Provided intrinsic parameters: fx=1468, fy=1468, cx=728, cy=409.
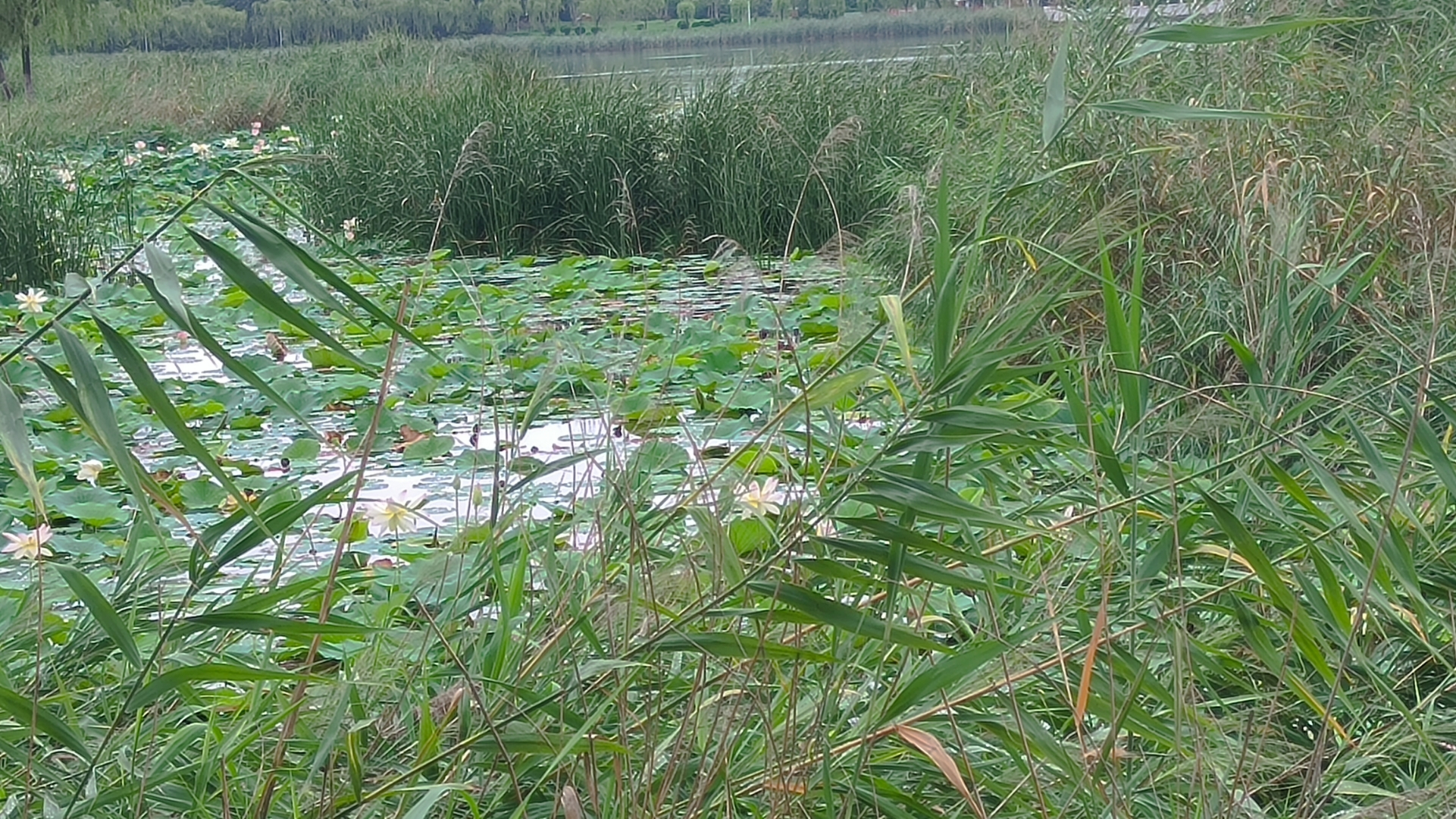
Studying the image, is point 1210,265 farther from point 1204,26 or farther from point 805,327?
point 1204,26

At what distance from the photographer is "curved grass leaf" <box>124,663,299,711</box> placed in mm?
1289

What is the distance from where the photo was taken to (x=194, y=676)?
1.30 meters

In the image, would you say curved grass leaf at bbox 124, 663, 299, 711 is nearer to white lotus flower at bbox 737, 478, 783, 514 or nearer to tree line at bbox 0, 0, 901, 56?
white lotus flower at bbox 737, 478, 783, 514

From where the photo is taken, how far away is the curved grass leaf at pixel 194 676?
4.23ft

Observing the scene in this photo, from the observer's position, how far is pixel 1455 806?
1490mm

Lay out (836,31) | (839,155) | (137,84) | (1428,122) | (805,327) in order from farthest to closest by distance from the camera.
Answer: (836,31) < (137,84) < (839,155) < (805,327) < (1428,122)

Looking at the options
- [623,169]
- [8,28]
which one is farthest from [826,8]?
[623,169]

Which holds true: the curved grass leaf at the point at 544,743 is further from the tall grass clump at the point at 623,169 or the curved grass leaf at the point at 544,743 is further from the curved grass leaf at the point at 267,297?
the tall grass clump at the point at 623,169

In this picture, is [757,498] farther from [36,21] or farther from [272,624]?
[36,21]

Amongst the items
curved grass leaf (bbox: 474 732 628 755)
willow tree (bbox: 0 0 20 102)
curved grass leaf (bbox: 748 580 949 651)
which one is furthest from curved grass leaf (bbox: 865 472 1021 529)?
willow tree (bbox: 0 0 20 102)

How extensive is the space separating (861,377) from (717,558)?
23cm

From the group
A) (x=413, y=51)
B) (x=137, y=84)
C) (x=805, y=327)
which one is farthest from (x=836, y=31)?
(x=805, y=327)

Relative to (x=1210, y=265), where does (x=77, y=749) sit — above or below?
above

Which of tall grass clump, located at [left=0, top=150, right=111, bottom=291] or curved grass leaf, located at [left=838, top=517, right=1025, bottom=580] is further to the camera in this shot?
tall grass clump, located at [left=0, top=150, right=111, bottom=291]
